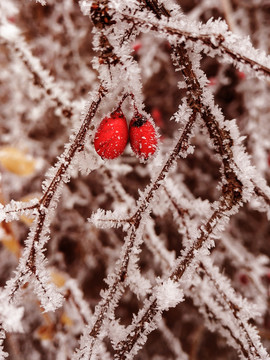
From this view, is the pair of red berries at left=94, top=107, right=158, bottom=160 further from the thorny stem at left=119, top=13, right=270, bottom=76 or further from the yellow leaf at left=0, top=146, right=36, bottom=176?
the yellow leaf at left=0, top=146, right=36, bottom=176

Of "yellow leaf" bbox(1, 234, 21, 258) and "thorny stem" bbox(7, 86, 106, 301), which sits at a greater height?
"yellow leaf" bbox(1, 234, 21, 258)

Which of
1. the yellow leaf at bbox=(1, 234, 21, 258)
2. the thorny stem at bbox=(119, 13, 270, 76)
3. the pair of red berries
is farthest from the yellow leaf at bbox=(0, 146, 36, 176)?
the thorny stem at bbox=(119, 13, 270, 76)

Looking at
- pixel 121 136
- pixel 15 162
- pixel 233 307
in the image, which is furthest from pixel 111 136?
pixel 15 162

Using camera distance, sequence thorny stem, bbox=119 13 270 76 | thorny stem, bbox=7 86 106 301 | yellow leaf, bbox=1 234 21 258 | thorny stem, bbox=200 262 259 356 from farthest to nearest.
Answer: yellow leaf, bbox=1 234 21 258
thorny stem, bbox=200 262 259 356
thorny stem, bbox=7 86 106 301
thorny stem, bbox=119 13 270 76

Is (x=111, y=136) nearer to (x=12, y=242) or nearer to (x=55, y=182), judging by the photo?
(x=55, y=182)

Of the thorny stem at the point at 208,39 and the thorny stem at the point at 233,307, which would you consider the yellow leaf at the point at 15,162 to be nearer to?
the thorny stem at the point at 233,307

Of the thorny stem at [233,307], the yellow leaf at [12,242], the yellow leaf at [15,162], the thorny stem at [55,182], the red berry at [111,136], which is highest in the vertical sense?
the yellow leaf at [15,162]

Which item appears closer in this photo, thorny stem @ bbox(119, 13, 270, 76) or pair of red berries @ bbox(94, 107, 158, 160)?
thorny stem @ bbox(119, 13, 270, 76)

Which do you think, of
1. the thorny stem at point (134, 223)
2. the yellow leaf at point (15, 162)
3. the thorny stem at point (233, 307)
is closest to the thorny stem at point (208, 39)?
the thorny stem at point (134, 223)

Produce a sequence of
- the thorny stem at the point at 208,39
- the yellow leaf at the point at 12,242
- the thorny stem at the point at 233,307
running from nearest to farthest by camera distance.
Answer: the thorny stem at the point at 208,39
the thorny stem at the point at 233,307
the yellow leaf at the point at 12,242
